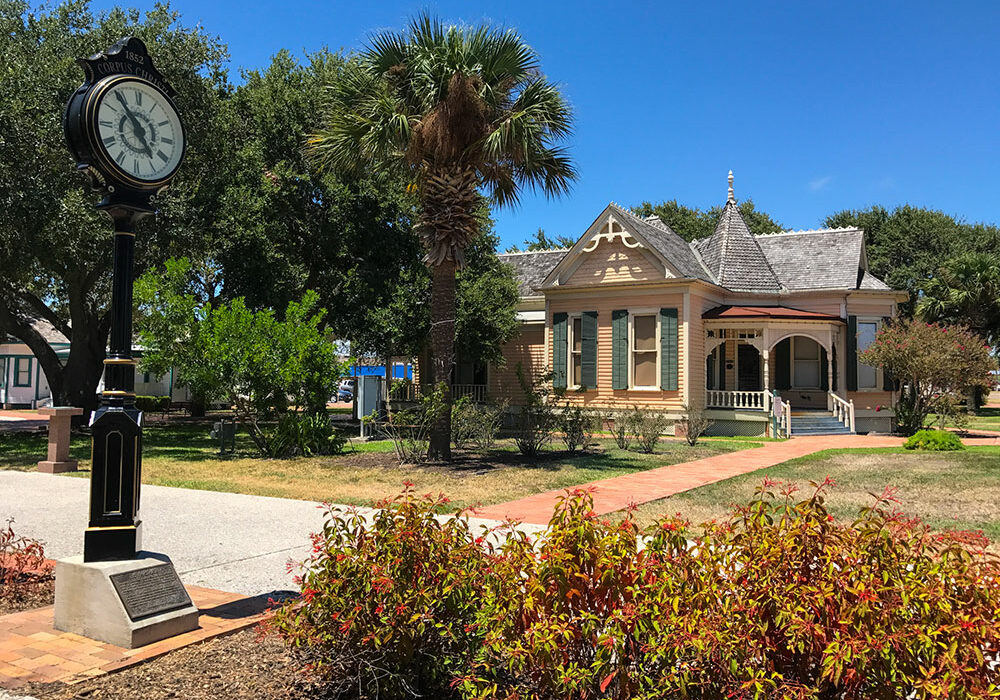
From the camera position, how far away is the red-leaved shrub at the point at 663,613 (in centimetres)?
287

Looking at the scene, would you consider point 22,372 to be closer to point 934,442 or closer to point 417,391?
point 417,391

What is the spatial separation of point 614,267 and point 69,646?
21.2 metres

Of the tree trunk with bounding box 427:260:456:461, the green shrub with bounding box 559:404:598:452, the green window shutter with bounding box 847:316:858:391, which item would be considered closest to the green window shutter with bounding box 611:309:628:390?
the green shrub with bounding box 559:404:598:452

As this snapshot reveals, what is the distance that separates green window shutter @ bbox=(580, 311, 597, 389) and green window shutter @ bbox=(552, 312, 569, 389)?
0.80 m

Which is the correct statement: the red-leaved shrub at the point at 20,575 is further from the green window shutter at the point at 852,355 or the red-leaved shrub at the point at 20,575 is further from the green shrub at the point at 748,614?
the green window shutter at the point at 852,355

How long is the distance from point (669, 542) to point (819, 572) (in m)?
0.65

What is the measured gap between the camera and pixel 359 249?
79.0 feet

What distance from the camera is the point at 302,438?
17.3 meters

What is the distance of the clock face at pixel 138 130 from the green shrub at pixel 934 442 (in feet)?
59.8

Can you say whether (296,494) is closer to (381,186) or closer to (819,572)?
(819,572)

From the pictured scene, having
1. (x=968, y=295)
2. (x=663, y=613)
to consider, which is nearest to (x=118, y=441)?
(x=663, y=613)

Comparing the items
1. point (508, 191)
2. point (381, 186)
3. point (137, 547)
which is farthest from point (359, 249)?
point (137, 547)

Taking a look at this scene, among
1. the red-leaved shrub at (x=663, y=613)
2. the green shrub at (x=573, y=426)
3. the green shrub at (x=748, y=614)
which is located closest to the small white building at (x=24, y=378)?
the green shrub at (x=573, y=426)

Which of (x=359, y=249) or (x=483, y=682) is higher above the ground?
(x=359, y=249)
